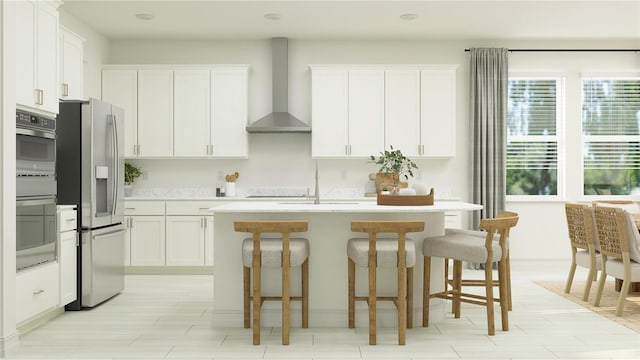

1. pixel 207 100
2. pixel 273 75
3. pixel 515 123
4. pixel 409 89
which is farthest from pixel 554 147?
pixel 207 100

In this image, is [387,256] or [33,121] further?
[33,121]

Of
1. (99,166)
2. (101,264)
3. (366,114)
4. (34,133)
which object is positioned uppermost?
(366,114)

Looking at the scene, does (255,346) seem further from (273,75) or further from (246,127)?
(273,75)

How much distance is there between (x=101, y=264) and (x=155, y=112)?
2.51 meters

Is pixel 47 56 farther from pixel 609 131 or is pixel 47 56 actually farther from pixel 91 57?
pixel 609 131

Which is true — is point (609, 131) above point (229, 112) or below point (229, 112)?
below

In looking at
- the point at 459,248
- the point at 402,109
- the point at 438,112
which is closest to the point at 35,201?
the point at 459,248

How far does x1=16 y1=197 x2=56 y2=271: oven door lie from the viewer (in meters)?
4.01

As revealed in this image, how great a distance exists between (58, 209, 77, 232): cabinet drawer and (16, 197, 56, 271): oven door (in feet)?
0.59

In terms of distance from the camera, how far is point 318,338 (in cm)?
409

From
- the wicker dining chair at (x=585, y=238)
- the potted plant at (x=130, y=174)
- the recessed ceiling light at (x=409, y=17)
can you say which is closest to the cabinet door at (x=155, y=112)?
the potted plant at (x=130, y=174)

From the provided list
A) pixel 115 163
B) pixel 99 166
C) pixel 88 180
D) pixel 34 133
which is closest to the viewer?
pixel 34 133

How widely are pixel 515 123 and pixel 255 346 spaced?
205 inches

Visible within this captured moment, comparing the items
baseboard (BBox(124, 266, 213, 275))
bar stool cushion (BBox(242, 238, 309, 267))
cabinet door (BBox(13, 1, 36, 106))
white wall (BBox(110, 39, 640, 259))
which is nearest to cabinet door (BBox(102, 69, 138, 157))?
white wall (BBox(110, 39, 640, 259))
